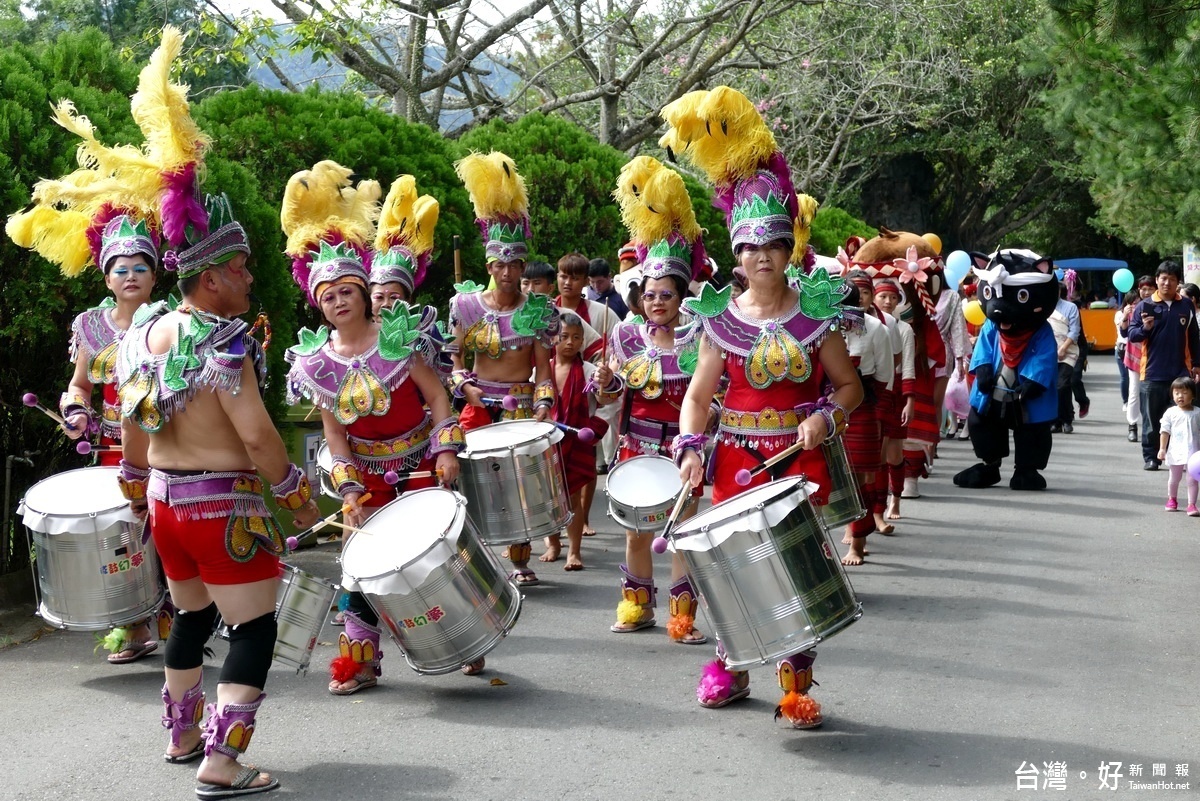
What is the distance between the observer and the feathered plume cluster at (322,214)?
6.66 m

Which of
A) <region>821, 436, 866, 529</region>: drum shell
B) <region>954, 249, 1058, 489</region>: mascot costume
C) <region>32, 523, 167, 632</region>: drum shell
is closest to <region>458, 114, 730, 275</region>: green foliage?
<region>954, 249, 1058, 489</region>: mascot costume

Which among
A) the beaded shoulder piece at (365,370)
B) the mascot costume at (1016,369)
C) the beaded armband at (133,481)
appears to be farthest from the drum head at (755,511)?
the mascot costume at (1016,369)

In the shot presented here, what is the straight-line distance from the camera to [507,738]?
5465 mm

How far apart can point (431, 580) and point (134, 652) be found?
7.14ft

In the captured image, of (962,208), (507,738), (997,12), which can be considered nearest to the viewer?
(507,738)

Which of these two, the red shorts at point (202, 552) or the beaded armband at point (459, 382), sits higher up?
the red shorts at point (202, 552)

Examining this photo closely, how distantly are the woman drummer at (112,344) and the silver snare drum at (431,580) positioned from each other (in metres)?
1.66

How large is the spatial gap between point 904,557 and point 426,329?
14.5 ft

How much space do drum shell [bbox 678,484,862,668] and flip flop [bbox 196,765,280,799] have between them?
1.72 meters

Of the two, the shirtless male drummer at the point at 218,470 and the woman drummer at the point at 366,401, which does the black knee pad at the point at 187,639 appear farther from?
the woman drummer at the point at 366,401

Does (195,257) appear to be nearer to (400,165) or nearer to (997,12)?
(400,165)

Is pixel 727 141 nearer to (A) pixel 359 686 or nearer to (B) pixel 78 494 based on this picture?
(A) pixel 359 686

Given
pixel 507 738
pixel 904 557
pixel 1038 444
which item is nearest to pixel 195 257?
pixel 507 738

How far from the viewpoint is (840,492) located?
7.37 meters
